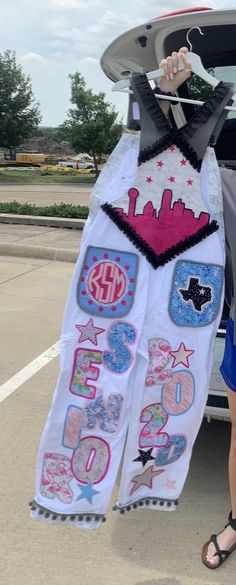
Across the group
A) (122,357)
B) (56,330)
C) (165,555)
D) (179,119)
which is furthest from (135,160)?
(56,330)

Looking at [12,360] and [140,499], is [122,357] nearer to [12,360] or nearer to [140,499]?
[140,499]

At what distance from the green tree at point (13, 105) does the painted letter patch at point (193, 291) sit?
29079 millimetres

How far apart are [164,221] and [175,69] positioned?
0.51m

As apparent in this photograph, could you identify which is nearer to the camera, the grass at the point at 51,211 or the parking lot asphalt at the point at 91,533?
the parking lot asphalt at the point at 91,533

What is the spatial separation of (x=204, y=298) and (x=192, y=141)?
53 centimetres

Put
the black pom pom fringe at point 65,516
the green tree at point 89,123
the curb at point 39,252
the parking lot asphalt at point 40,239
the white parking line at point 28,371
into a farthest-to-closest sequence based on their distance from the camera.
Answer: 1. the green tree at point 89,123
2. the parking lot asphalt at point 40,239
3. the curb at point 39,252
4. the white parking line at point 28,371
5. the black pom pom fringe at point 65,516

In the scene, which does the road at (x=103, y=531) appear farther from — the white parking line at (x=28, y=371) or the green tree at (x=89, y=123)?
the green tree at (x=89, y=123)

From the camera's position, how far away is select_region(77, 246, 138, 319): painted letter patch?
80.0 inches

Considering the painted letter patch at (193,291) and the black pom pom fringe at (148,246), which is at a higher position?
the black pom pom fringe at (148,246)

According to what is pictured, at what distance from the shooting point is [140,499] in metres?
2.17

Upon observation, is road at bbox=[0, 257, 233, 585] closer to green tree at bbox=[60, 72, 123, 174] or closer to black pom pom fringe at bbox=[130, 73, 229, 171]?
black pom pom fringe at bbox=[130, 73, 229, 171]

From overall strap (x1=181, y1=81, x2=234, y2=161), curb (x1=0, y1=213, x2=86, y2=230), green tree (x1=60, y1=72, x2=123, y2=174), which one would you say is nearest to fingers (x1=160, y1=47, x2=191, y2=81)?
overall strap (x1=181, y1=81, x2=234, y2=161)

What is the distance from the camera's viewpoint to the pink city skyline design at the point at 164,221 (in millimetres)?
2029

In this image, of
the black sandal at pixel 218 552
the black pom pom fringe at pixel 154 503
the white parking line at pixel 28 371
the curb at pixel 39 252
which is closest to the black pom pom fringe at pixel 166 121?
the black pom pom fringe at pixel 154 503
